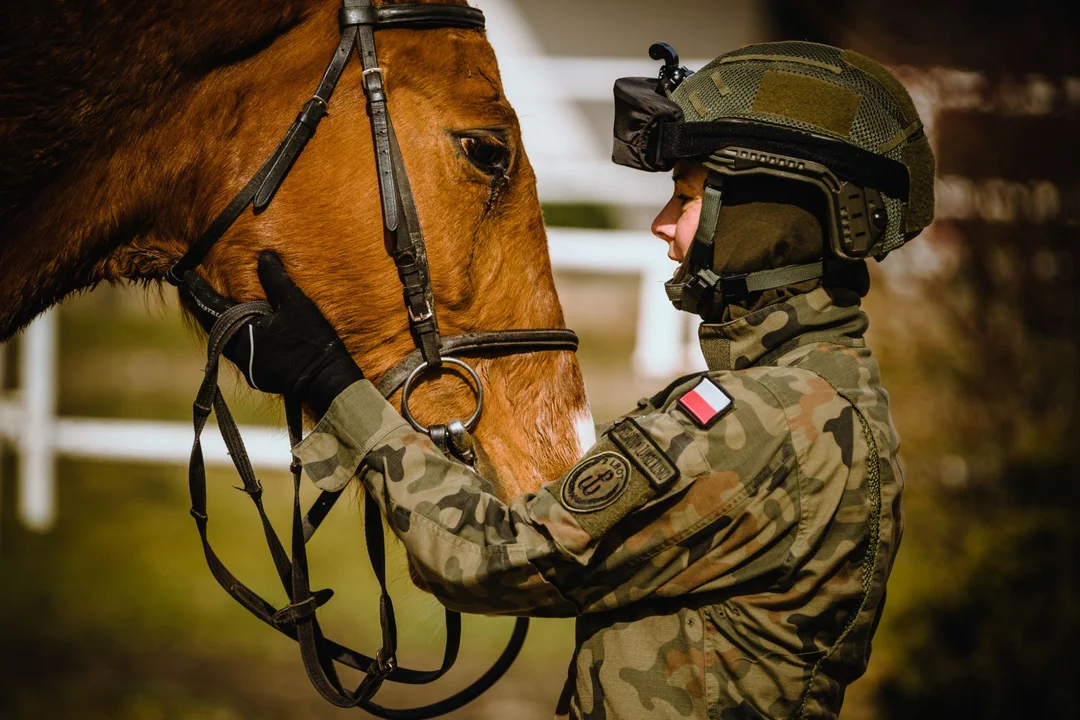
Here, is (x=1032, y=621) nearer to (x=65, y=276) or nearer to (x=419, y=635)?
(x=419, y=635)

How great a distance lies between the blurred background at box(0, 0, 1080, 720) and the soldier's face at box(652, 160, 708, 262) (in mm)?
2499

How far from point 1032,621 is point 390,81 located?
3.47m

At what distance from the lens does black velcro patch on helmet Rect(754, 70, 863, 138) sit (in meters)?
1.93

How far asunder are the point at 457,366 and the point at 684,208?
61 cm

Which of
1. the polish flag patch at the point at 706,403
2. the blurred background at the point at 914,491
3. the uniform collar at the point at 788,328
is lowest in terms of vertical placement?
the blurred background at the point at 914,491

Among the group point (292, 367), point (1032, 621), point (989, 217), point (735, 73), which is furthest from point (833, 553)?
point (989, 217)

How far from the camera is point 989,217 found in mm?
4973

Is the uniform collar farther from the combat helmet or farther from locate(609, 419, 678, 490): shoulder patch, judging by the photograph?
locate(609, 419, 678, 490): shoulder patch

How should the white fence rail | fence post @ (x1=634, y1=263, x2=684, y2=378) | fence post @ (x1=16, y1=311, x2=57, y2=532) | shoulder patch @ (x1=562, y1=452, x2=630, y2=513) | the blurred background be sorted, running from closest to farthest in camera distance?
shoulder patch @ (x1=562, y1=452, x2=630, y2=513) < the blurred background < the white fence rail < fence post @ (x1=16, y1=311, x2=57, y2=532) < fence post @ (x1=634, y1=263, x2=684, y2=378)

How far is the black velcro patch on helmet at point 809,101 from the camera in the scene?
1927 mm

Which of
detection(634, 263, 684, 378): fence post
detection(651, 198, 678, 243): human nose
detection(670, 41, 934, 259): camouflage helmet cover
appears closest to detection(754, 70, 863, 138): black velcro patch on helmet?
detection(670, 41, 934, 259): camouflage helmet cover

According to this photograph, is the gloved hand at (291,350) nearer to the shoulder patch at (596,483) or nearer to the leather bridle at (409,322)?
the leather bridle at (409,322)

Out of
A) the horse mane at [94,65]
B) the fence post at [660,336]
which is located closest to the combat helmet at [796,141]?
the horse mane at [94,65]

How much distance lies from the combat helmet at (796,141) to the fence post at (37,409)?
457cm
